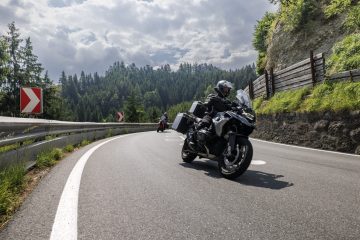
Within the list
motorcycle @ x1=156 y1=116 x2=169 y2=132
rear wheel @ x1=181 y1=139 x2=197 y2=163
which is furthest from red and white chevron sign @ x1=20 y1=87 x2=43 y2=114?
motorcycle @ x1=156 y1=116 x2=169 y2=132

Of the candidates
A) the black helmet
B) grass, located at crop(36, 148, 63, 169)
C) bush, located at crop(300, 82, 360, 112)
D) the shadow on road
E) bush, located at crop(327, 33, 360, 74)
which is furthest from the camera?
bush, located at crop(327, 33, 360, 74)

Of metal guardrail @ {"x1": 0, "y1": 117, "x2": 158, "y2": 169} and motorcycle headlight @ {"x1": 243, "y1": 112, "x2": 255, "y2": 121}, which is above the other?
motorcycle headlight @ {"x1": 243, "y1": 112, "x2": 255, "y2": 121}

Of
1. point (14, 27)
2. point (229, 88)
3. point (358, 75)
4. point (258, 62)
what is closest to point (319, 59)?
point (358, 75)

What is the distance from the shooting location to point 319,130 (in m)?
10.8

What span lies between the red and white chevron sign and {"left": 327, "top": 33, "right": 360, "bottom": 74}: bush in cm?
1010

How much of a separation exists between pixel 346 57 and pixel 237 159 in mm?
9411

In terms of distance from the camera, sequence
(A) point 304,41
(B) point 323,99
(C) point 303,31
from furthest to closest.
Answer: (C) point 303,31
(A) point 304,41
(B) point 323,99

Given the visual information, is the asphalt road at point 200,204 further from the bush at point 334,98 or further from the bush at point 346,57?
the bush at point 346,57

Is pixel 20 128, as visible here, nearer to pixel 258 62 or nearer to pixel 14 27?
pixel 258 62

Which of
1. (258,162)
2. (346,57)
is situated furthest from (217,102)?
(346,57)

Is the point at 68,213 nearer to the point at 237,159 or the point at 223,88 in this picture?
the point at 237,159

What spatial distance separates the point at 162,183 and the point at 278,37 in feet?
73.9

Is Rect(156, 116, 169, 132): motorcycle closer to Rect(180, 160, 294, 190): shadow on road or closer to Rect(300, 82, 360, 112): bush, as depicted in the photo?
Rect(300, 82, 360, 112): bush

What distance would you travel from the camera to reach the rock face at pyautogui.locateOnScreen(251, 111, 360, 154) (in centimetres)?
933
